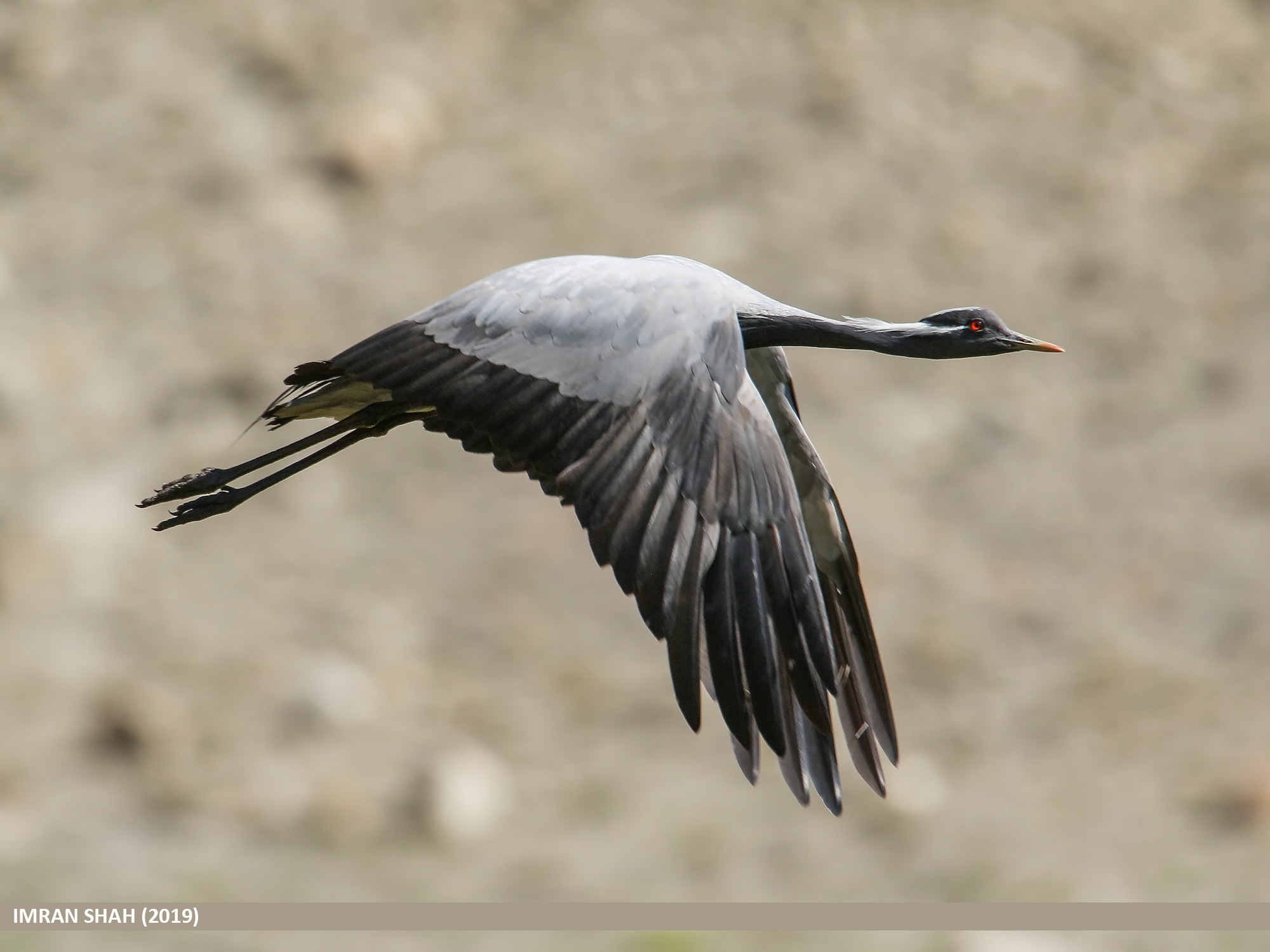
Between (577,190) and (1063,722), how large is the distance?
6.86 metres

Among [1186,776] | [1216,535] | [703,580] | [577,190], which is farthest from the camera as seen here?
[577,190]

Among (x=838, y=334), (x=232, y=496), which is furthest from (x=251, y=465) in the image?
(x=838, y=334)

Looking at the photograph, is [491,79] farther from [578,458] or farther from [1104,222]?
[578,458]

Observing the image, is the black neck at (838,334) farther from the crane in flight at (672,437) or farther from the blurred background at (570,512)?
the blurred background at (570,512)

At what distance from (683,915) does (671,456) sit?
834cm

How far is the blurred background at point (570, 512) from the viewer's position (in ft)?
50.6

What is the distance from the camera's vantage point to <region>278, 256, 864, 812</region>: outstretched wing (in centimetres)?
688

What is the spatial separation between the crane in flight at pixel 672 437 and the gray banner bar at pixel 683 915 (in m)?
6.89

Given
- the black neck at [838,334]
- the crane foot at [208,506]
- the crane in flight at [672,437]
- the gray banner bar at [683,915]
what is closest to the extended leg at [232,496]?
the crane foot at [208,506]

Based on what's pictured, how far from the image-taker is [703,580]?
693 centimetres

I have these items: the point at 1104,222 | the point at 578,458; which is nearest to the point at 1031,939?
the point at 1104,222

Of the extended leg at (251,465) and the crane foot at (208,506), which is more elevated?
the extended leg at (251,465)

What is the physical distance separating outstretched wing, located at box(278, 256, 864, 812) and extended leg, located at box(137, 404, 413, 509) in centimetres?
51

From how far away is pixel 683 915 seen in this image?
48.0 feet
